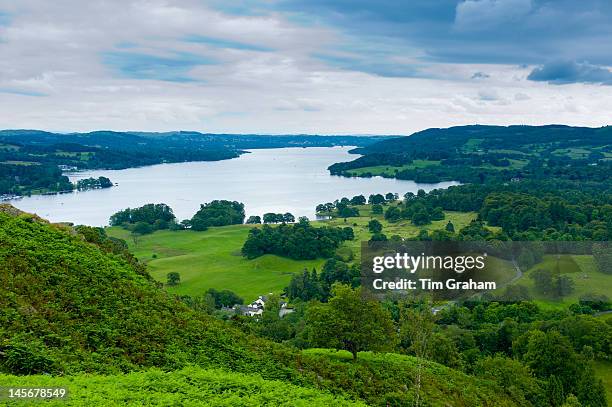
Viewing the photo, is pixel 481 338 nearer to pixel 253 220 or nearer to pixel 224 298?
pixel 224 298

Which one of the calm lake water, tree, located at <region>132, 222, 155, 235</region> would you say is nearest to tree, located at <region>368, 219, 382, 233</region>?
the calm lake water

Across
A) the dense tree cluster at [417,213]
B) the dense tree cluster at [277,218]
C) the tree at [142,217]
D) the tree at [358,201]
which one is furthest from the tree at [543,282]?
the tree at [358,201]

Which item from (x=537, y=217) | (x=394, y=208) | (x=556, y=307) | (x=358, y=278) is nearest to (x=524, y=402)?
(x=556, y=307)

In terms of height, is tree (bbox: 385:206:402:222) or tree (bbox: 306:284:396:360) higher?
tree (bbox: 306:284:396:360)

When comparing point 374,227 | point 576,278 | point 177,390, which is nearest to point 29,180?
point 374,227

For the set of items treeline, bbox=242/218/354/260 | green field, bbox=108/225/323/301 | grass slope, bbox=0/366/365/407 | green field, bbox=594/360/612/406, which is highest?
grass slope, bbox=0/366/365/407

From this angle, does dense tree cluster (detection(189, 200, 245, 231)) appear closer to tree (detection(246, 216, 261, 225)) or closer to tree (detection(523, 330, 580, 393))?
tree (detection(246, 216, 261, 225))

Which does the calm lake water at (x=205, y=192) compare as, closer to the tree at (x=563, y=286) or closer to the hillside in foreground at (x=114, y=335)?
the tree at (x=563, y=286)
